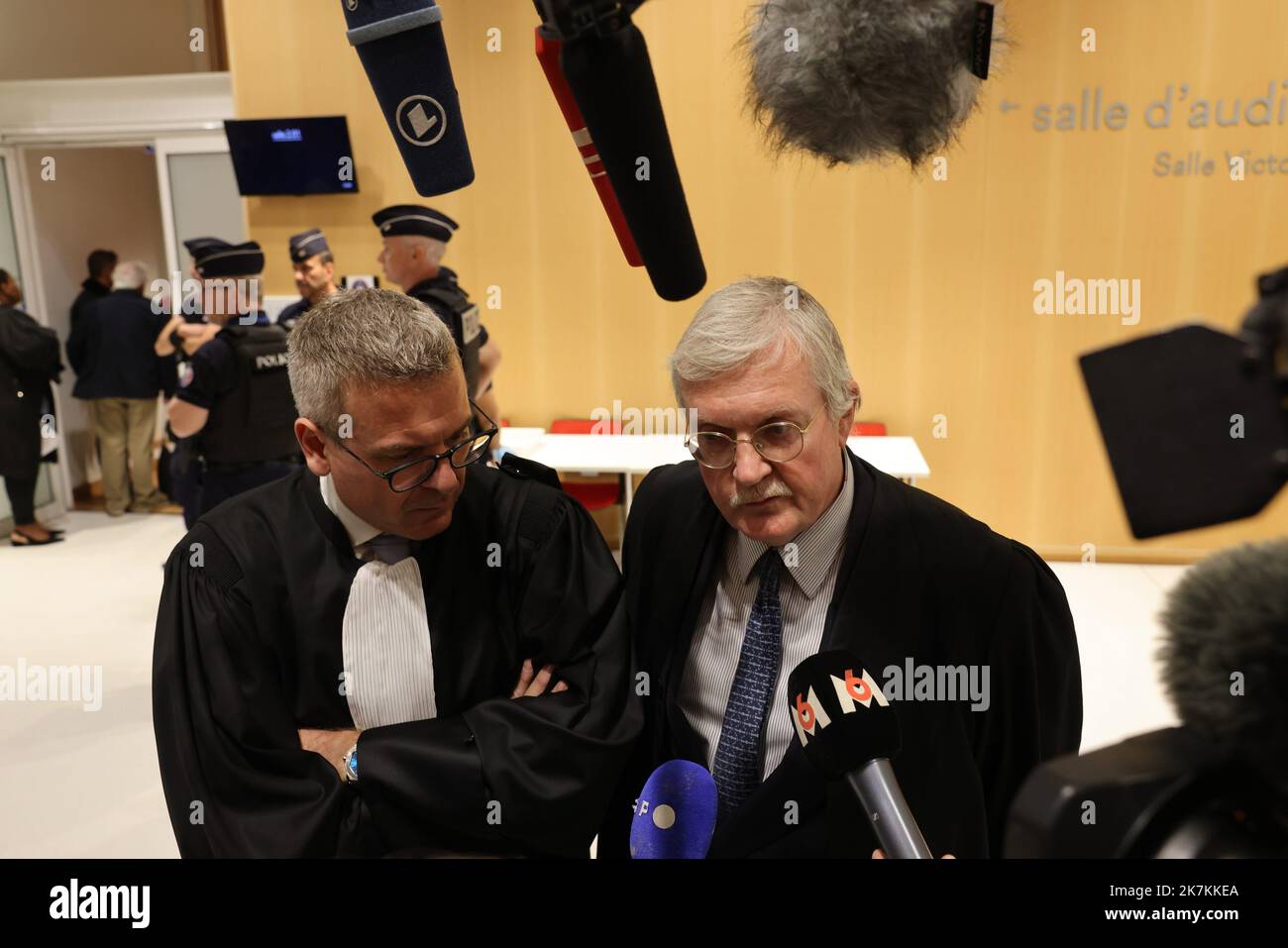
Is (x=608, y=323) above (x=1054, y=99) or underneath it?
underneath

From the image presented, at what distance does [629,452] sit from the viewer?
469cm

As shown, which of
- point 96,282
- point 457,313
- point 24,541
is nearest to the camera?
point 457,313

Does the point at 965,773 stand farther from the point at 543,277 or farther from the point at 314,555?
the point at 543,277

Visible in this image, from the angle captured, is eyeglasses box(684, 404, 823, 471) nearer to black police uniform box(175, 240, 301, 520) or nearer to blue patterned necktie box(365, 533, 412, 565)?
blue patterned necktie box(365, 533, 412, 565)

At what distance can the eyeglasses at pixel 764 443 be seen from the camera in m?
1.33

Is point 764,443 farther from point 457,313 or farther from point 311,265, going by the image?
point 311,265

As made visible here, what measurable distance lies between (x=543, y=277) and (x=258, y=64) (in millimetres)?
2148

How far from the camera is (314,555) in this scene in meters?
1.42

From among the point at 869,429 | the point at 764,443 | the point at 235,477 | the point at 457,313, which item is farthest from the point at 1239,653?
the point at 869,429

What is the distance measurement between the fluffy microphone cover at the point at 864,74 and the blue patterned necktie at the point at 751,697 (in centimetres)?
83

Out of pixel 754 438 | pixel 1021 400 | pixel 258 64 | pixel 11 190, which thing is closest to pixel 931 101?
pixel 754 438

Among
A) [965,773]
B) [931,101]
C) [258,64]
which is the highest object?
[258,64]

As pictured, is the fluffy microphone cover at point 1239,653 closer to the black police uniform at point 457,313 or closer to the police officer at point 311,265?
the black police uniform at point 457,313

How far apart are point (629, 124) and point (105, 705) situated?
14.8 feet
